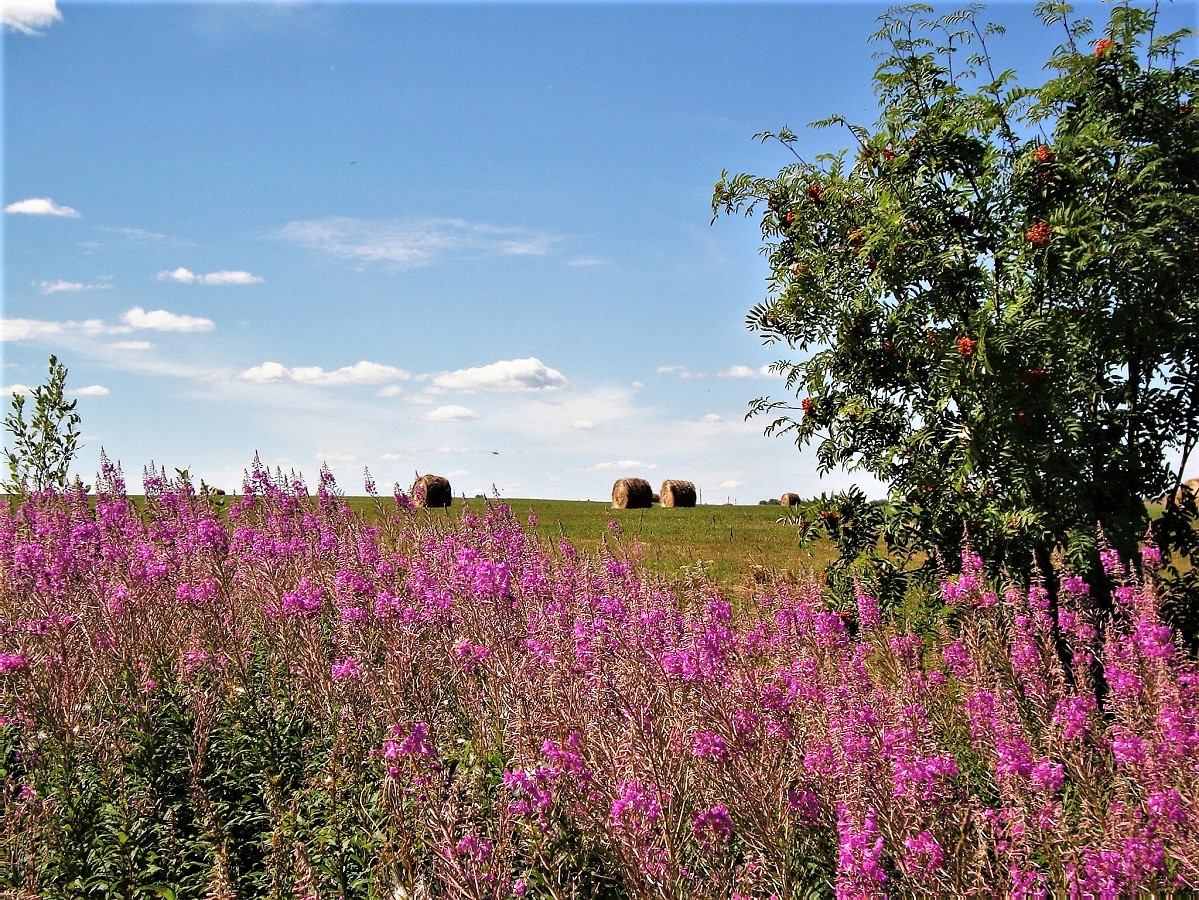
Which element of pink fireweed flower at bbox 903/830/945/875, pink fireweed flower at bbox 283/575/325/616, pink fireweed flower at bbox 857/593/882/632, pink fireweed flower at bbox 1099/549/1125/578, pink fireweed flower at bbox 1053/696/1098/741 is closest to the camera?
pink fireweed flower at bbox 903/830/945/875

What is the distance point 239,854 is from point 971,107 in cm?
836

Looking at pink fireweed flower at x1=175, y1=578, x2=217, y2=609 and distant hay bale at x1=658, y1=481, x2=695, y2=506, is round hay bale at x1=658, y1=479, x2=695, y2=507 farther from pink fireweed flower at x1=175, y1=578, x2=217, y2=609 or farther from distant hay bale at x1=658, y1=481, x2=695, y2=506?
pink fireweed flower at x1=175, y1=578, x2=217, y2=609

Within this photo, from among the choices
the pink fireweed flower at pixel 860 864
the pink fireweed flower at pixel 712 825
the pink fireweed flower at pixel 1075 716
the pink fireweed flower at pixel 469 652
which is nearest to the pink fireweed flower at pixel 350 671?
the pink fireweed flower at pixel 469 652

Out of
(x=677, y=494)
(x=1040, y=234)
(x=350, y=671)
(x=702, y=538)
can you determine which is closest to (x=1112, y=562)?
(x=1040, y=234)

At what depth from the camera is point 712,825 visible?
3576 mm

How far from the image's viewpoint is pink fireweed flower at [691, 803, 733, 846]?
11.7 ft

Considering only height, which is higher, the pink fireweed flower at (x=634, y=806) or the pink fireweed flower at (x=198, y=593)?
the pink fireweed flower at (x=198, y=593)

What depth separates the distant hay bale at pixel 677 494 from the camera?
115ft

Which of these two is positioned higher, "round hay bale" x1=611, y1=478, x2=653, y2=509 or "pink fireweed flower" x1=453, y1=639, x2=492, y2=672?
"round hay bale" x1=611, y1=478, x2=653, y2=509

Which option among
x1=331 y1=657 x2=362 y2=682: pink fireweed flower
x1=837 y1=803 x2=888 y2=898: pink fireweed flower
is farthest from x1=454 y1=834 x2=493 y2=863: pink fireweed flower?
x1=331 y1=657 x2=362 y2=682: pink fireweed flower

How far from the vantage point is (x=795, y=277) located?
8.48 metres

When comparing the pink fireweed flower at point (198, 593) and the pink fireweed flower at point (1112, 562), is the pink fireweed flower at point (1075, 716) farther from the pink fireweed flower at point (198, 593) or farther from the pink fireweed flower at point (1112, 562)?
the pink fireweed flower at point (198, 593)

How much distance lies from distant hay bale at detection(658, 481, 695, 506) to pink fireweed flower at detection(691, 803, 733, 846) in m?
31.4

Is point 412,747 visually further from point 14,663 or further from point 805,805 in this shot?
point 14,663
